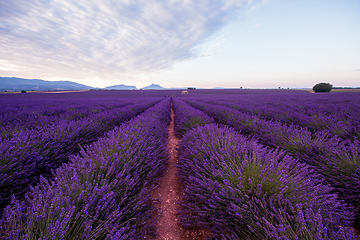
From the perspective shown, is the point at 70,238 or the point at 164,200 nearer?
the point at 70,238

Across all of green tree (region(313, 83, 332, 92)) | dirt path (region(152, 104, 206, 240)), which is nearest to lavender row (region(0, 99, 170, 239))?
dirt path (region(152, 104, 206, 240))

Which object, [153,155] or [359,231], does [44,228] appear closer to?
[153,155]

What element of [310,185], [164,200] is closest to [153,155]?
[164,200]

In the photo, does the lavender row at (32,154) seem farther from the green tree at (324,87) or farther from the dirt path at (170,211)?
the green tree at (324,87)

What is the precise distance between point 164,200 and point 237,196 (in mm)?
1186

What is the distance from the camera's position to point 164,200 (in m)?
2.04

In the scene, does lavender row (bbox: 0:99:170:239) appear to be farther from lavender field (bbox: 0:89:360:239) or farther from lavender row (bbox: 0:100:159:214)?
lavender row (bbox: 0:100:159:214)

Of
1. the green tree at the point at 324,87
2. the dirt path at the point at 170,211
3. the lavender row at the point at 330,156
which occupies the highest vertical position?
the green tree at the point at 324,87

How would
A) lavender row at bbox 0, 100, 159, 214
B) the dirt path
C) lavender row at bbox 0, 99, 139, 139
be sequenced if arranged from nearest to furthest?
the dirt path < lavender row at bbox 0, 100, 159, 214 < lavender row at bbox 0, 99, 139, 139

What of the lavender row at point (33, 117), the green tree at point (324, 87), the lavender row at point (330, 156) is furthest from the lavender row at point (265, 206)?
the green tree at point (324, 87)

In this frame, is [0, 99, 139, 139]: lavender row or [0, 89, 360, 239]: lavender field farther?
[0, 99, 139, 139]: lavender row

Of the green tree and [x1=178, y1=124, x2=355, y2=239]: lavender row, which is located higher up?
the green tree

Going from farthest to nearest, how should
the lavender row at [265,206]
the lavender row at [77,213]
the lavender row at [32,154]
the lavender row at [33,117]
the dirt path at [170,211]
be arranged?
the lavender row at [33,117], the lavender row at [32,154], the dirt path at [170,211], the lavender row at [265,206], the lavender row at [77,213]

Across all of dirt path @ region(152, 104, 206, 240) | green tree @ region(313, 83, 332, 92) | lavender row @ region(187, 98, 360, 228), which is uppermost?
green tree @ region(313, 83, 332, 92)
